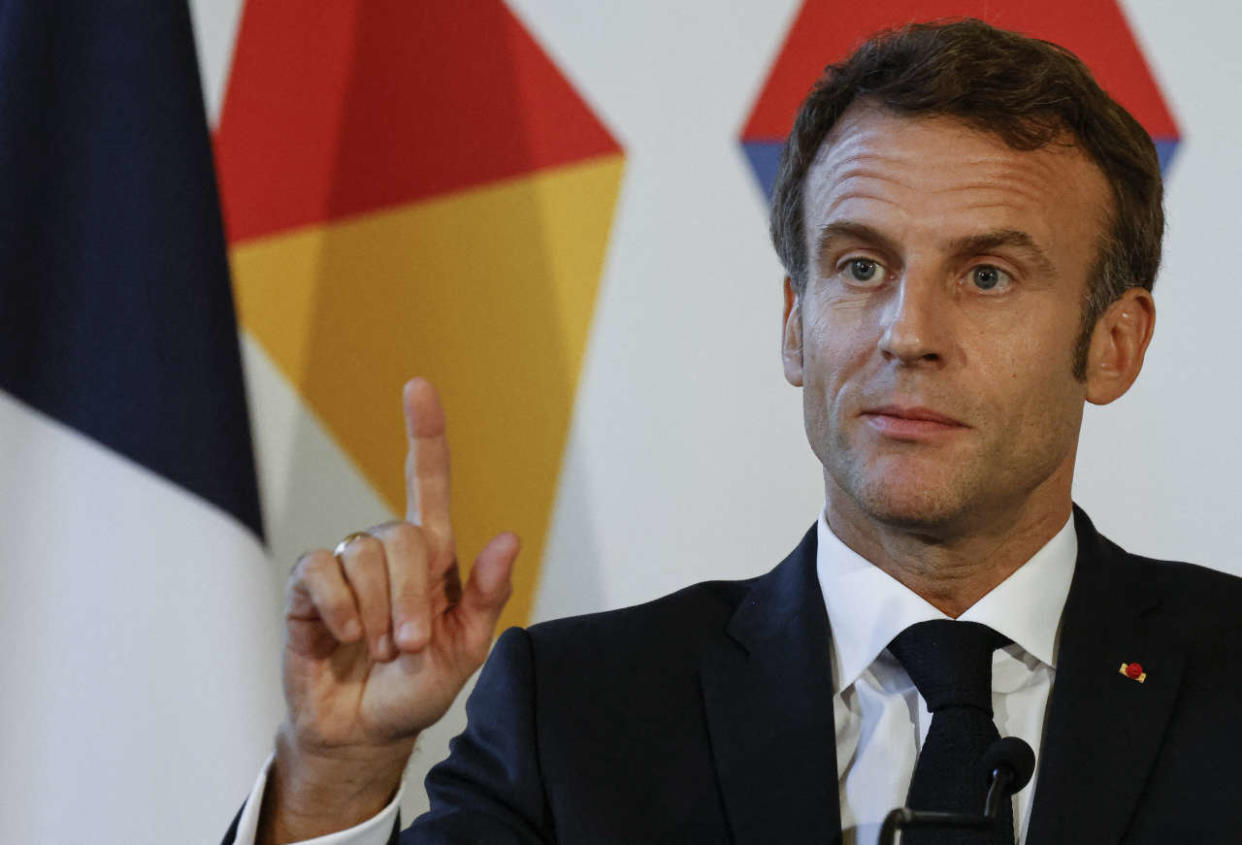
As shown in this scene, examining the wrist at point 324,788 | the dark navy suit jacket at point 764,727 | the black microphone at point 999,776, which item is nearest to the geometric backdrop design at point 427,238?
the dark navy suit jacket at point 764,727

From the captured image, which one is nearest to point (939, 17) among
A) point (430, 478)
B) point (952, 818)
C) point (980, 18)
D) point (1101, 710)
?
point (980, 18)

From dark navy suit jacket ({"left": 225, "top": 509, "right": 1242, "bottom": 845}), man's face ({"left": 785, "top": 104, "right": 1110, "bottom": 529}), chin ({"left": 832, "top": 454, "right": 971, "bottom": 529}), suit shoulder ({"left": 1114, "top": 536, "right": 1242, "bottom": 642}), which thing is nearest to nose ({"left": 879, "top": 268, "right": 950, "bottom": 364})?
man's face ({"left": 785, "top": 104, "right": 1110, "bottom": 529})

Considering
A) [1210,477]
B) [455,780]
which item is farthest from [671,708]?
[1210,477]

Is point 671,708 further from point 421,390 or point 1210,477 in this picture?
point 1210,477

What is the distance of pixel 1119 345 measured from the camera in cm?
207

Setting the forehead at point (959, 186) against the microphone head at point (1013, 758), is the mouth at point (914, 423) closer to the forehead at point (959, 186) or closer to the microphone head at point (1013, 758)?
the forehead at point (959, 186)

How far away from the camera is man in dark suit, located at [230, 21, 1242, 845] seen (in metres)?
1.76

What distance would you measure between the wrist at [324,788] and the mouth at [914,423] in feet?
2.30

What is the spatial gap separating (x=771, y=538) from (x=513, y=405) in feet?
1.72

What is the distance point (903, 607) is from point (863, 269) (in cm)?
44

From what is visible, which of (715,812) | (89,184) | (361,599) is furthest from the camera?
(89,184)

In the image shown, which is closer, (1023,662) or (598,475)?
(1023,662)

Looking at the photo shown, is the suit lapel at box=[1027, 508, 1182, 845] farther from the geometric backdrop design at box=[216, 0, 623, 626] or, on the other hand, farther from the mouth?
the geometric backdrop design at box=[216, 0, 623, 626]

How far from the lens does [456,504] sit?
2732 millimetres
